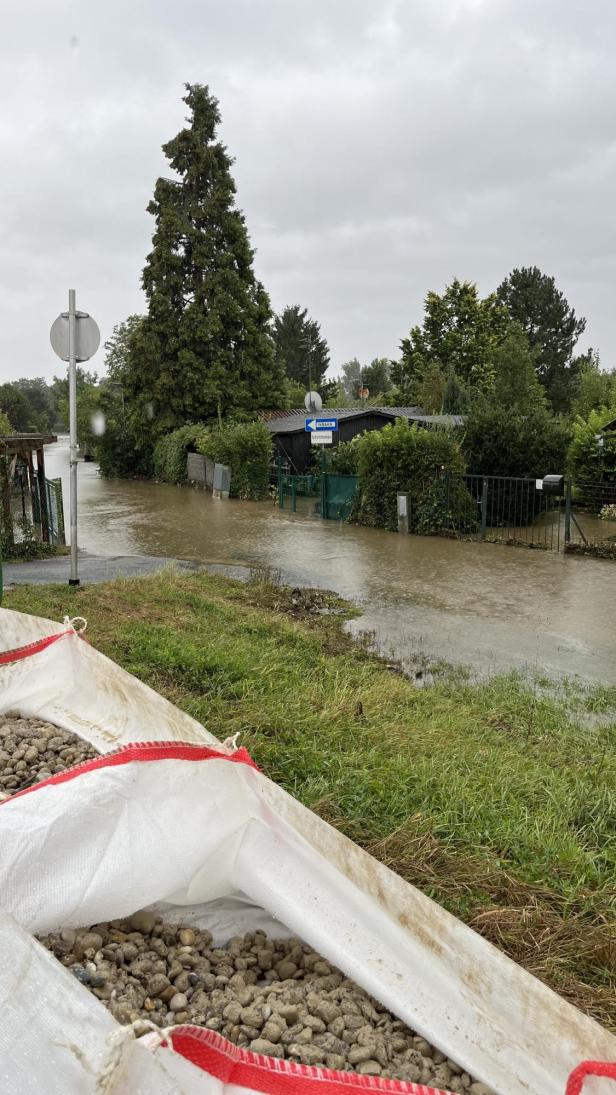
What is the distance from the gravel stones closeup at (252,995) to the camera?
1.99m

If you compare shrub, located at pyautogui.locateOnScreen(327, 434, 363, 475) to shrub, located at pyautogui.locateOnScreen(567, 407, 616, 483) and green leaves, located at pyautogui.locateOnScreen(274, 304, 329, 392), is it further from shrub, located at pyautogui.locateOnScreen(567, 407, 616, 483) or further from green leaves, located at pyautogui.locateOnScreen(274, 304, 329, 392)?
green leaves, located at pyautogui.locateOnScreen(274, 304, 329, 392)

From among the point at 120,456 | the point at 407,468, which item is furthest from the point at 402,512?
the point at 120,456

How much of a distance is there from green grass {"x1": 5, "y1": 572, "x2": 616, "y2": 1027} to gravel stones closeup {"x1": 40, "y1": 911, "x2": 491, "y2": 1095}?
30.4 inches

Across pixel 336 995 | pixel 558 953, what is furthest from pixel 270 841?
pixel 558 953

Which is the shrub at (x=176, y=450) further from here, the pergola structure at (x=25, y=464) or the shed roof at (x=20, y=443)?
the shed roof at (x=20, y=443)

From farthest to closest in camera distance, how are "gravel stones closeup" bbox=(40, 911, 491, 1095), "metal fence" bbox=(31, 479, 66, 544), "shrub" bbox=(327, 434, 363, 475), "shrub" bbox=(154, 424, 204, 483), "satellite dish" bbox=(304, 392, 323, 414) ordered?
1. "shrub" bbox=(154, 424, 204, 483)
2. "satellite dish" bbox=(304, 392, 323, 414)
3. "shrub" bbox=(327, 434, 363, 475)
4. "metal fence" bbox=(31, 479, 66, 544)
5. "gravel stones closeup" bbox=(40, 911, 491, 1095)

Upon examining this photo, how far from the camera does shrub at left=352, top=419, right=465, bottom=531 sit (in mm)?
16016

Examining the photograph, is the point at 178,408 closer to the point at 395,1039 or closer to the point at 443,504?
the point at 443,504

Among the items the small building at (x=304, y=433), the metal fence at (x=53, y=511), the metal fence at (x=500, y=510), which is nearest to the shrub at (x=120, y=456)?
the small building at (x=304, y=433)

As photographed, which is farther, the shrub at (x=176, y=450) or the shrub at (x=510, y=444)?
the shrub at (x=176, y=450)

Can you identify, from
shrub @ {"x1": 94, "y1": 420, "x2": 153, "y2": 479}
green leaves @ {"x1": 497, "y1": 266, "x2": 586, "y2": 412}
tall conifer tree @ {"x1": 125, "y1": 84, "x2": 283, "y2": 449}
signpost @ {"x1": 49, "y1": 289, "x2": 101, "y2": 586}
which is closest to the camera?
signpost @ {"x1": 49, "y1": 289, "x2": 101, "y2": 586}

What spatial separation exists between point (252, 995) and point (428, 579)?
375 inches

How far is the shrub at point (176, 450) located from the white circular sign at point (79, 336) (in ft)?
65.7

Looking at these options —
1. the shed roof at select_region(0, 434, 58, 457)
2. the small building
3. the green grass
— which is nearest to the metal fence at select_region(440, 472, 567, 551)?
the shed roof at select_region(0, 434, 58, 457)
